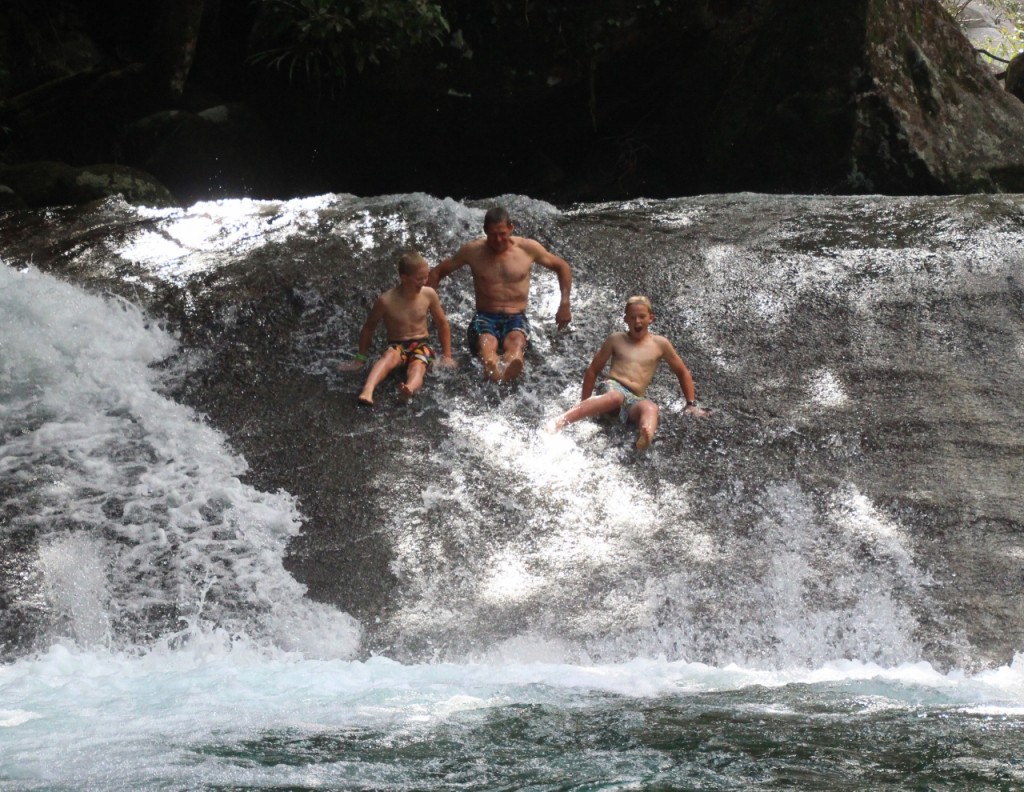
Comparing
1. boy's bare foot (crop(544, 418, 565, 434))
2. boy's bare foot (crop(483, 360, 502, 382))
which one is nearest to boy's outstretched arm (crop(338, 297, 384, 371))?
boy's bare foot (crop(483, 360, 502, 382))

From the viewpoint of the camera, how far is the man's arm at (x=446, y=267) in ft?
23.4

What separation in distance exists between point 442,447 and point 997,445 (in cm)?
272

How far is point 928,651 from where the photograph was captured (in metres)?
5.00

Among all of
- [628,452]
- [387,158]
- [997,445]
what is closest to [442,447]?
[628,452]

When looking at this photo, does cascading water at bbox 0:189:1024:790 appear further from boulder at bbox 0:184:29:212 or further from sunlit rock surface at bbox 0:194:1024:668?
boulder at bbox 0:184:29:212

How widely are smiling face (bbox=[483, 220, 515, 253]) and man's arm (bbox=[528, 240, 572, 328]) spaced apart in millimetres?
171

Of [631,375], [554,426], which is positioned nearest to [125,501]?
[554,426]

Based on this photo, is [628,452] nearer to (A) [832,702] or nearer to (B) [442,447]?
A: (B) [442,447]

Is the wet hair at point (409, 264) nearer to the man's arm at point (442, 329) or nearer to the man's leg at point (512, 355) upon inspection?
the man's arm at point (442, 329)

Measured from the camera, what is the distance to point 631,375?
6426 millimetres

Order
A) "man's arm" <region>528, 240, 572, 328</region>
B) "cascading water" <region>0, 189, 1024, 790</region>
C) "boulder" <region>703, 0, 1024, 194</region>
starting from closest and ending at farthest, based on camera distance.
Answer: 1. "cascading water" <region>0, 189, 1024, 790</region>
2. "man's arm" <region>528, 240, 572, 328</region>
3. "boulder" <region>703, 0, 1024, 194</region>

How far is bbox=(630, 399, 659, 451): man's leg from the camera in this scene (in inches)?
239

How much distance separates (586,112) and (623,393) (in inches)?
200

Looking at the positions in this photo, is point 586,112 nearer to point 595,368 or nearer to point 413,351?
point 413,351
